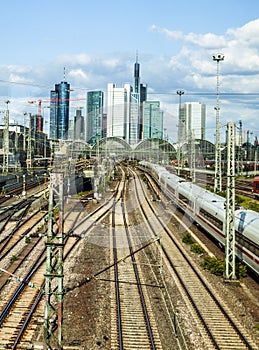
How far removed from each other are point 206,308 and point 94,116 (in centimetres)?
4943

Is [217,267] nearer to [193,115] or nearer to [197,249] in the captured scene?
[197,249]

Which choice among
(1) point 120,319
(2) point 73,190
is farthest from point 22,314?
(2) point 73,190

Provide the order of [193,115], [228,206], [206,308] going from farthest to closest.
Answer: [193,115] → [228,206] → [206,308]

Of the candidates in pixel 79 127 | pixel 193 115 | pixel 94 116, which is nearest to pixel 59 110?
pixel 79 127

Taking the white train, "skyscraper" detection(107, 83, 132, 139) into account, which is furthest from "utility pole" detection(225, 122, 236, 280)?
"skyscraper" detection(107, 83, 132, 139)

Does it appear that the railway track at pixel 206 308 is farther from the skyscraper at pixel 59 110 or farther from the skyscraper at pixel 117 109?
the skyscraper at pixel 59 110

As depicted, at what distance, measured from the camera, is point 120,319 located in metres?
13.1

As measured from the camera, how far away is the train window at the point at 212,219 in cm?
2105

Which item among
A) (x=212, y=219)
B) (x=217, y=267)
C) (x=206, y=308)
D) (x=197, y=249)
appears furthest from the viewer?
(x=212, y=219)

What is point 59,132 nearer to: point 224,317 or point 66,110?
point 66,110

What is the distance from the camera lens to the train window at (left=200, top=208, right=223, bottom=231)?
69.1 ft

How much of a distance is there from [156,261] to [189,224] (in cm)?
1073

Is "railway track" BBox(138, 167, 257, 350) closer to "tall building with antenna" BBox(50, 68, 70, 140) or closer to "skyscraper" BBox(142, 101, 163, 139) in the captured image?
"skyscraper" BBox(142, 101, 163, 139)

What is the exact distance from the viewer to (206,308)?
46.4 feet
